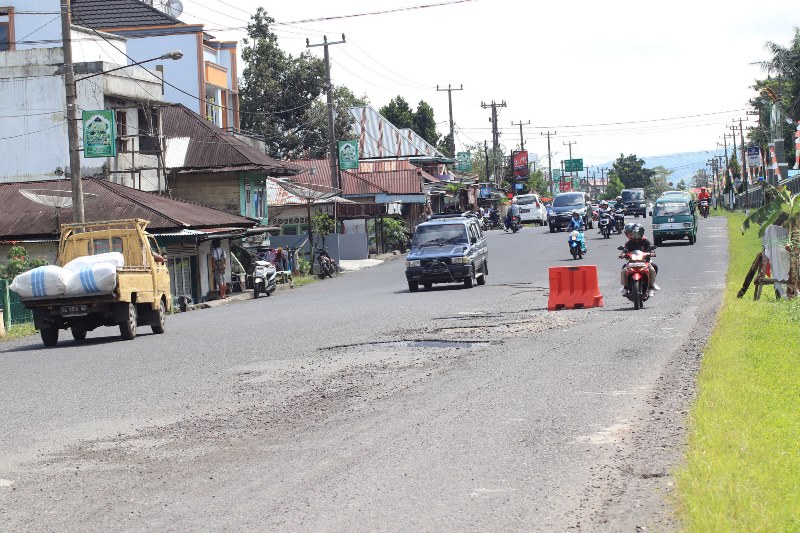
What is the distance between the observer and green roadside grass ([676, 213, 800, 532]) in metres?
6.30

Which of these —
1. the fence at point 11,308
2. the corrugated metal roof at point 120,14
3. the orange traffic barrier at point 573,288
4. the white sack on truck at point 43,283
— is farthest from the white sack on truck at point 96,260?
the corrugated metal roof at point 120,14

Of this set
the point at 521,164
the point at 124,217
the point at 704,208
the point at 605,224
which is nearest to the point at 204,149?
the point at 124,217

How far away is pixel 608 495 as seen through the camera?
7.22 m

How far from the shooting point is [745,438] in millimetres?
8312

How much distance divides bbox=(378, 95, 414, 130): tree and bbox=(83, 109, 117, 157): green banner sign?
3040 inches

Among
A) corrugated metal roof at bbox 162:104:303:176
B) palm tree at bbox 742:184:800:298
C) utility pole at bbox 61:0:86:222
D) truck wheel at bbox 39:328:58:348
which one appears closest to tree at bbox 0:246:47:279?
utility pole at bbox 61:0:86:222

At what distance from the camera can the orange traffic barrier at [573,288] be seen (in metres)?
23.9

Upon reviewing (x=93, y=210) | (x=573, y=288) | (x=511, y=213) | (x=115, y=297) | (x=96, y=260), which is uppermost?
(x=93, y=210)

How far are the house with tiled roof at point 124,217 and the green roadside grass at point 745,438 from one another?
24.1 m

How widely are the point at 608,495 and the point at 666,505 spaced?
453mm

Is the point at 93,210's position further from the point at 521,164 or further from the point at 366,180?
the point at 521,164

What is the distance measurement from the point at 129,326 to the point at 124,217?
16.0 m

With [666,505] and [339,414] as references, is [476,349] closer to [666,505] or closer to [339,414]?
[339,414]

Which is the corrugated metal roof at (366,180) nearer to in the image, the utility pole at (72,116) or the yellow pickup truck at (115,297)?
the utility pole at (72,116)
